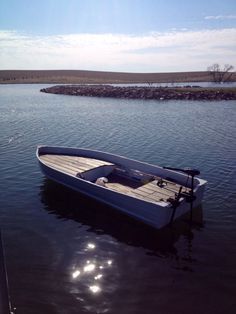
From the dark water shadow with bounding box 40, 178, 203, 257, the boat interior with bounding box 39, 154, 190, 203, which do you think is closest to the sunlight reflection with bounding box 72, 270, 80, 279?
the dark water shadow with bounding box 40, 178, 203, 257

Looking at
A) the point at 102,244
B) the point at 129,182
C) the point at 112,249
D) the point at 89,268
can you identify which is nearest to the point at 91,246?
the point at 102,244

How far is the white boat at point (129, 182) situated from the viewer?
42.5ft

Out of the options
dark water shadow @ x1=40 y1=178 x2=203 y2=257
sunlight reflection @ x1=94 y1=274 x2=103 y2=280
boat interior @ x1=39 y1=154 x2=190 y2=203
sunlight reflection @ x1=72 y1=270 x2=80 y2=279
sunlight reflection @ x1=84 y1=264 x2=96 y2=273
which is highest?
boat interior @ x1=39 y1=154 x2=190 y2=203

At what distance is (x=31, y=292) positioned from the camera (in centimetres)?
990

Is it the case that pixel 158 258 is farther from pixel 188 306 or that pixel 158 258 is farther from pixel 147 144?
pixel 147 144

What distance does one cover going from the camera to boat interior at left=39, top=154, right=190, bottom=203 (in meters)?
14.5

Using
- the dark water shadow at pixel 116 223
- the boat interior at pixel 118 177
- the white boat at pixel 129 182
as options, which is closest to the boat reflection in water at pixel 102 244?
the dark water shadow at pixel 116 223

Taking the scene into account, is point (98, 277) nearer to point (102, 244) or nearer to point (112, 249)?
point (112, 249)

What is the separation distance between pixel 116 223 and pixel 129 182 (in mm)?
3443

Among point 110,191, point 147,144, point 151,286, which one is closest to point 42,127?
point 147,144

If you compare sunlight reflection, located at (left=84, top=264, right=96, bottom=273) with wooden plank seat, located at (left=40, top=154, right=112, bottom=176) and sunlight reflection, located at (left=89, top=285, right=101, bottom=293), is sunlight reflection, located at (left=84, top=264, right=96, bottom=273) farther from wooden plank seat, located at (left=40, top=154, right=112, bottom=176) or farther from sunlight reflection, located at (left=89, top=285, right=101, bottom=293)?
wooden plank seat, located at (left=40, top=154, right=112, bottom=176)

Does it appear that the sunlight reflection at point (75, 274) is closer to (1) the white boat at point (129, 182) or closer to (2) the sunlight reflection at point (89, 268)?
(2) the sunlight reflection at point (89, 268)

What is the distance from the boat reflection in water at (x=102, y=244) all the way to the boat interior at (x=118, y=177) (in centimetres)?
114

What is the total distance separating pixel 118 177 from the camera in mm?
17562
